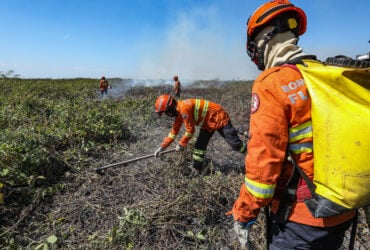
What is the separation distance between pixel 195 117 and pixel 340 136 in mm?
3143

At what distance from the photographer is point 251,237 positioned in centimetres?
274

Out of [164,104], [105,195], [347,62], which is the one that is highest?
[347,62]

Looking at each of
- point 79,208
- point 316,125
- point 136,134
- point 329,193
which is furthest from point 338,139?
point 136,134

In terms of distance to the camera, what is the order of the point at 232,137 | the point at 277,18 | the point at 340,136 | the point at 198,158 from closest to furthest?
the point at 340,136 < the point at 277,18 < the point at 198,158 < the point at 232,137

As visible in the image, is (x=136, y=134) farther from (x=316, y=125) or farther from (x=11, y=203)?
(x=316, y=125)

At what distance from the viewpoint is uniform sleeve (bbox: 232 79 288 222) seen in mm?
1220

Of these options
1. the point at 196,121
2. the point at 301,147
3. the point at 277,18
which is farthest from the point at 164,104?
the point at 301,147

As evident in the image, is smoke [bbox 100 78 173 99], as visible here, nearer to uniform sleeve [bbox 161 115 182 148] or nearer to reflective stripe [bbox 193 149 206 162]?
uniform sleeve [bbox 161 115 182 148]

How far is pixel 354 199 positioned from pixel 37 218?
10.6 feet

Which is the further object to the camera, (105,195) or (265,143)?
(105,195)

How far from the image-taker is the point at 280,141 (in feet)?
4.03

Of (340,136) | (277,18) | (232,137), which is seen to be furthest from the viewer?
(232,137)

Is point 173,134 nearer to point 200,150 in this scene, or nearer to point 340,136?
point 200,150

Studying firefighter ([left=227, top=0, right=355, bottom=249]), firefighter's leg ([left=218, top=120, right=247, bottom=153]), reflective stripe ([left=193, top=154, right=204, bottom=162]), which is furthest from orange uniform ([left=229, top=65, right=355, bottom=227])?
firefighter's leg ([left=218, top=120, right=247, bottom=153])
